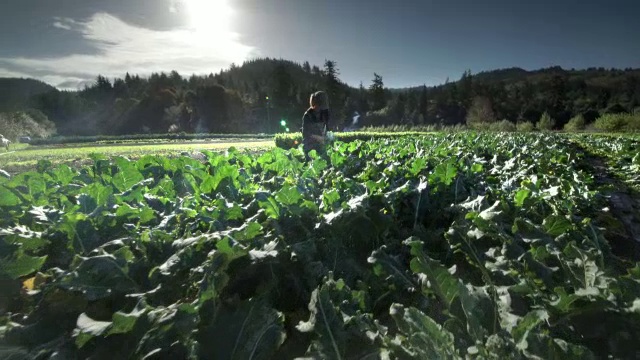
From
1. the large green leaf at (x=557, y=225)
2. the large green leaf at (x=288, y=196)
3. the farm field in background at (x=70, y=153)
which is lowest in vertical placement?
the farm field in background at (x=70, y=153)

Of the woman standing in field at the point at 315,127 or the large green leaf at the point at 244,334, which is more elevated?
the woman standing in field at the point at 315,127

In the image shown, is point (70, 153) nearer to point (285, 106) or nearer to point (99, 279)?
point (99, 279)

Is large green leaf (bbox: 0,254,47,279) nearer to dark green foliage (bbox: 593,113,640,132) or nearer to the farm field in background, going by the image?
the farm field in background

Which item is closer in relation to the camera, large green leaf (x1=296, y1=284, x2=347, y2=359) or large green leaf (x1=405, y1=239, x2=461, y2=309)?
large green leaf (x1=296, y1=284, x2=347, y2=359)

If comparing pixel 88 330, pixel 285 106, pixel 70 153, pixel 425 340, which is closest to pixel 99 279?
pixel 88 330

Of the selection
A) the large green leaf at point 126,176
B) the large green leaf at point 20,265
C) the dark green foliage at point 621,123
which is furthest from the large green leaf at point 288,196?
the dark green foliage at point 621,123

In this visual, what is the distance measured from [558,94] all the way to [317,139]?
103289 millimetres

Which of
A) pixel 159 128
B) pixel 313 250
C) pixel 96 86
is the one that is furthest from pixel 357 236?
pixel 96 86

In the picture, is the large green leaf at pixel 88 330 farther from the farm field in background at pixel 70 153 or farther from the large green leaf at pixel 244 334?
the farm field in background at pixel 70 153

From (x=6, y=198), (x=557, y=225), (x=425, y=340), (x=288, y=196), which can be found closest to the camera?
(x=425, y=340)

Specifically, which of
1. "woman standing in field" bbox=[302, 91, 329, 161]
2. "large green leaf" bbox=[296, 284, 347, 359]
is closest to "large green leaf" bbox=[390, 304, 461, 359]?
"large green leaf" bbox=[296, 284, 347, 359]

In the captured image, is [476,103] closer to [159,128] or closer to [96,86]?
[159,128]

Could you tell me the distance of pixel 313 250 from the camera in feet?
6.40

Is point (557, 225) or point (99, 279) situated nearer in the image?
point (99, 279)
